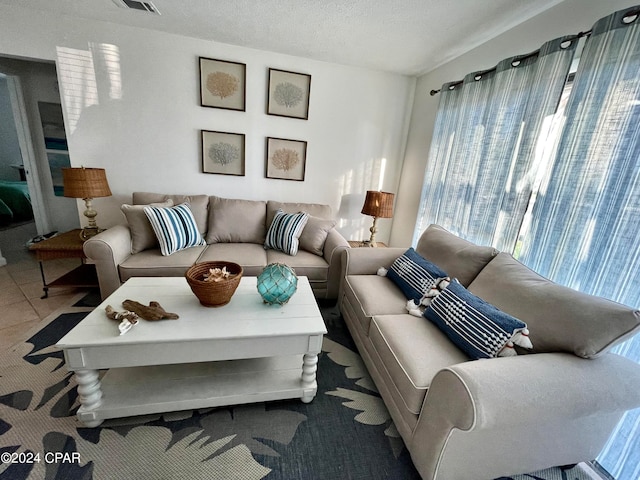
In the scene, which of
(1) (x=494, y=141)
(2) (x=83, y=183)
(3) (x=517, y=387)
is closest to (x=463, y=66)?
(1) (x=494, y=141)

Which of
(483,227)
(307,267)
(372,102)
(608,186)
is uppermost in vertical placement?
(372,102)

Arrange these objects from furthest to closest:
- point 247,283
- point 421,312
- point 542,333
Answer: point 247,283
point 421,312
point 542,333

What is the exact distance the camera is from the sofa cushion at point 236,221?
255 cm

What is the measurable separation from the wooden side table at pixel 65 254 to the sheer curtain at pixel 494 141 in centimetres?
321

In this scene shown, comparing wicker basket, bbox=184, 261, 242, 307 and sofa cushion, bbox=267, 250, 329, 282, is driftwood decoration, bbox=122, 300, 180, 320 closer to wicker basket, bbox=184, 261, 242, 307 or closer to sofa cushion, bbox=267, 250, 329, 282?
wicker basket, bbox=184, 261, 242, 307

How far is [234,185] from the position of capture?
293cm

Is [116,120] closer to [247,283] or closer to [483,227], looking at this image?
[247,283]

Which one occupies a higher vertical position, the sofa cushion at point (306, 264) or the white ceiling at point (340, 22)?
the white ceiling at point (340, 22)

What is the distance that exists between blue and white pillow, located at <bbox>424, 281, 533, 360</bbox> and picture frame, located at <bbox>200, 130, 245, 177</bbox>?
238 centimetres

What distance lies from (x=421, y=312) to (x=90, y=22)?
11.9 feet

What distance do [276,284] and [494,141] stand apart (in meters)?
1.90

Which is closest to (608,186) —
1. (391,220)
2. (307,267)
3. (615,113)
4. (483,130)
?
(615,113)

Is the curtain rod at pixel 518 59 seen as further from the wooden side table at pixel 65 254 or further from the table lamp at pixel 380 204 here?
the wooden side table at pixel 65 254

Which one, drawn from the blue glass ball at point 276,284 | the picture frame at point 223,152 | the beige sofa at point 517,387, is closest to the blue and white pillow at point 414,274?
the beige sofa at point 517,387
